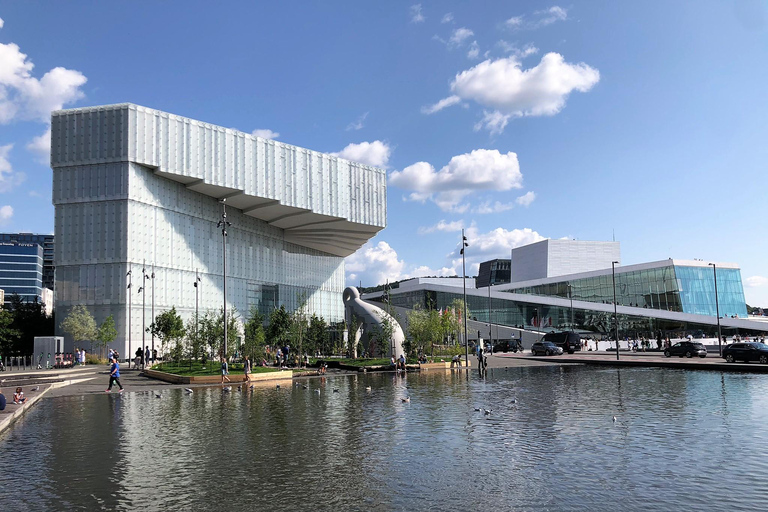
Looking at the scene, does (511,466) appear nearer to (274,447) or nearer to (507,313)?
(274,447)

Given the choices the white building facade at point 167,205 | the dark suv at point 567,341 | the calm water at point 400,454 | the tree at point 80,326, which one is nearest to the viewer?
the calm water at point 400,454

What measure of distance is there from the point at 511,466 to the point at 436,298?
282 feet

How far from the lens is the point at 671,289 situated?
81.9m

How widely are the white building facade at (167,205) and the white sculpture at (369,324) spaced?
17449 millimetres

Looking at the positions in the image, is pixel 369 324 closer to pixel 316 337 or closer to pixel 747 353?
pixel 316 337

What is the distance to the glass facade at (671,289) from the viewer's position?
81.5 metres

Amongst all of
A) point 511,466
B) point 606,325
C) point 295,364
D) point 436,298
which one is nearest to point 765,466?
point 511,466

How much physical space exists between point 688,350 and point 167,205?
50.8 metres

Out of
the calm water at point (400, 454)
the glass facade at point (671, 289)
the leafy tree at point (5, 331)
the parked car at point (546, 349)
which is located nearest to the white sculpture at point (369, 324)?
the parked car at point (546, 349)

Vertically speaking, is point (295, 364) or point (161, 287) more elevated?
point (161, 287)

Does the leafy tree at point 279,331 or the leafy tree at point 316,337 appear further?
the leafy tree at point 316,337

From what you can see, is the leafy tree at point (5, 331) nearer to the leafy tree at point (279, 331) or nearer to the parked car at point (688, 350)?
the leafy tree at point (279, 331)

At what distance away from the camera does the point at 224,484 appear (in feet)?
34.3

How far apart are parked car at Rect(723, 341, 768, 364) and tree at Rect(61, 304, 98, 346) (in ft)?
169
